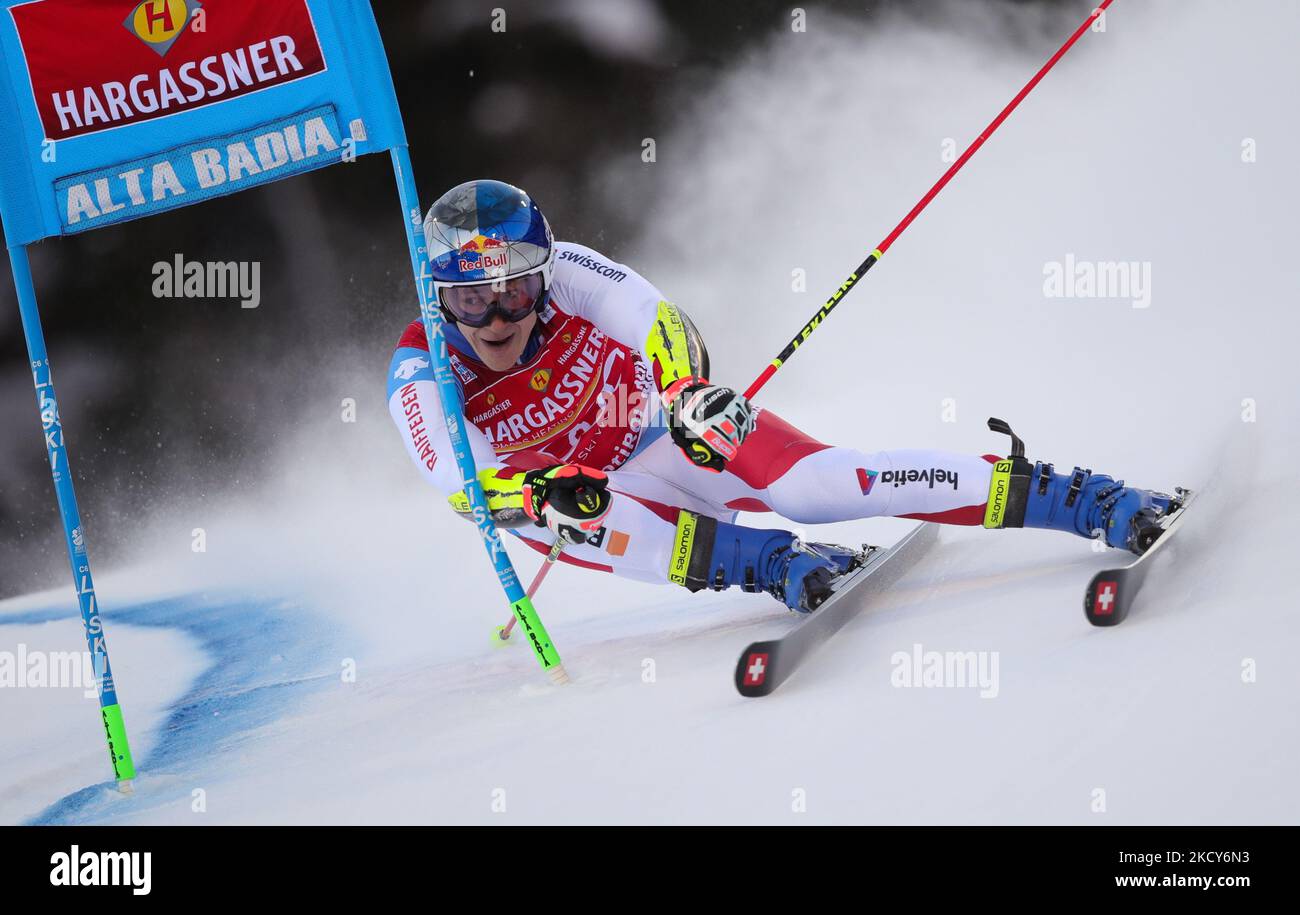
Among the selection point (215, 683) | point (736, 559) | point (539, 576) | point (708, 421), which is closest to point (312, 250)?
point (215, 683)

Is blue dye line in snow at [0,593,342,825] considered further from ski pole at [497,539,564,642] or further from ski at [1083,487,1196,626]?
ski at [1083,487,1196,626]

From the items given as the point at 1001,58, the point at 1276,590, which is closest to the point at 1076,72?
the point at 1001,58

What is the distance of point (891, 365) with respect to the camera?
6758mm

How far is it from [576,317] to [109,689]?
159 cm

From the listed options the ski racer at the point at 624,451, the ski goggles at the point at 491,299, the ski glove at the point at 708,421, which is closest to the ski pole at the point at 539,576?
the ski racer at the point at 624,451

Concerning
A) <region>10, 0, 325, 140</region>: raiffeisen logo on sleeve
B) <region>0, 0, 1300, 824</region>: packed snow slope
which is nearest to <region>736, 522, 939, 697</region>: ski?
<region>0, 0, 1300, 824</region>: packed snow slope

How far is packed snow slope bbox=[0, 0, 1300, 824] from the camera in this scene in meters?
2.84

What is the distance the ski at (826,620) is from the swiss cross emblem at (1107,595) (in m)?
0.67

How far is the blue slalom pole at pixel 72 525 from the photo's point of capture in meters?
3.38

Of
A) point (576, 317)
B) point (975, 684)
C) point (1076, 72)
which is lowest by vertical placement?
point (975, 684)

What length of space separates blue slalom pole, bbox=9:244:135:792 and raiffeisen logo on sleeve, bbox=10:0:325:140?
411mm

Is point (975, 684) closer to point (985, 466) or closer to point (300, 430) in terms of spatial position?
point (985, 466)

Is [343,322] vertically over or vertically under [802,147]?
under

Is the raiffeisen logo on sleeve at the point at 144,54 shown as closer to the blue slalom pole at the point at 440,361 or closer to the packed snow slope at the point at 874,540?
the blue slalom pole at the point at 440,361
